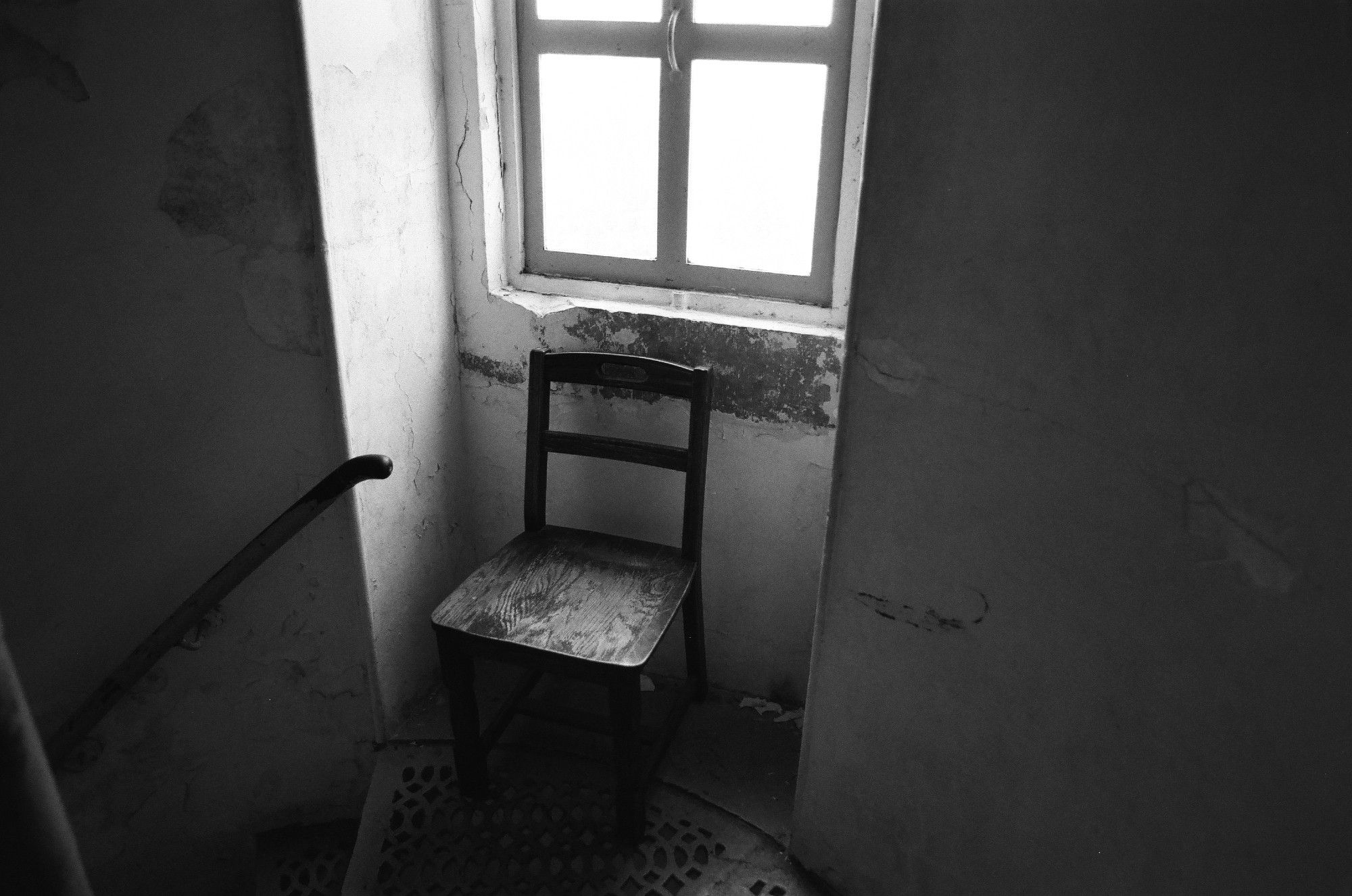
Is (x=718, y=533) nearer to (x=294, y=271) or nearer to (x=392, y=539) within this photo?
(x=392, y=539)

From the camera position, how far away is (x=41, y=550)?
190 centimetres

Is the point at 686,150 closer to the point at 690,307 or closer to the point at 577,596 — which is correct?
the point at 690,307

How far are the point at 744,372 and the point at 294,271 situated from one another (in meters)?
1.00

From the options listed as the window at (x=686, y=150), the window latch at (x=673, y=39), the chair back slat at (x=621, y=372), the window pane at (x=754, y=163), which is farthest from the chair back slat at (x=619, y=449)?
the window latch at (x=673, y=39)

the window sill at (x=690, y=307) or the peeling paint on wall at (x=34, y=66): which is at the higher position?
the peeling paint on wall at (x=34, y=66)

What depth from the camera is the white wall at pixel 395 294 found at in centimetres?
181

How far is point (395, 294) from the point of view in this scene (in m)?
2.05

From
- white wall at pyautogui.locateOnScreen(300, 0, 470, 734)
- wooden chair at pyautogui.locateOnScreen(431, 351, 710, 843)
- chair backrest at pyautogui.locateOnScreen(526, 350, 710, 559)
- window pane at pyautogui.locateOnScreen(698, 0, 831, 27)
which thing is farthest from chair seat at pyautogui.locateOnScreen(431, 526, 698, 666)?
window pane at pyautogui.locateOnScreen(698, 0, 831, 27)

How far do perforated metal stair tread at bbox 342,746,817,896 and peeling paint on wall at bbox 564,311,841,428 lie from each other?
0.93 metres

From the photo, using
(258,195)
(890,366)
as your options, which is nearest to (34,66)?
(258,195)

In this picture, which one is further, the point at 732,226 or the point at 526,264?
the point at 526,264

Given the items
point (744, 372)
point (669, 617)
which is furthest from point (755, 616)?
point (744, 372)

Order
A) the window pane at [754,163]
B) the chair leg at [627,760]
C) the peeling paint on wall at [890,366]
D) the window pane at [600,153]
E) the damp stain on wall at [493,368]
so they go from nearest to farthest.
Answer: the peeling paint on wall at [890,366], the chair leg at [627,760], the window pane at [754,163], the window pane at [600,153], the damp stain on wall at [493,368]

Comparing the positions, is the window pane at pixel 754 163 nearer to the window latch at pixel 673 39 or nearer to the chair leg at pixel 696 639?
the window latch at pixel 673 39
